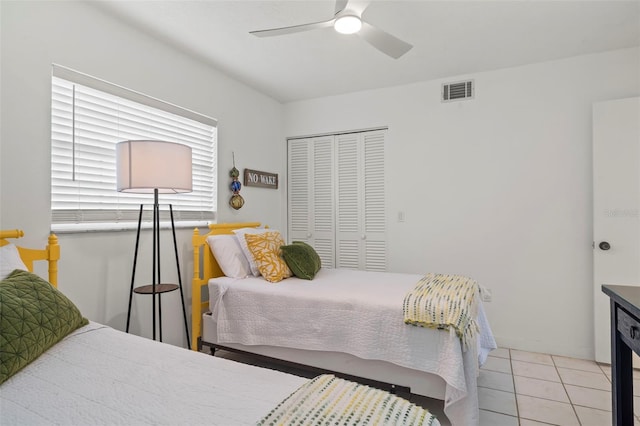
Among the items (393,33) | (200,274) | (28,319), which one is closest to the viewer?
(28,319)

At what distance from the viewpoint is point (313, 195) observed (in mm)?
4160

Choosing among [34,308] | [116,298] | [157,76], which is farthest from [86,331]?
[157,76]

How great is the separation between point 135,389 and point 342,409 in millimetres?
591

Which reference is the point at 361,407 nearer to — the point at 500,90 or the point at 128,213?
the point at 128,213

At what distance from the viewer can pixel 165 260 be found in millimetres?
2781

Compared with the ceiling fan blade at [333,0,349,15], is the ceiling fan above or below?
below

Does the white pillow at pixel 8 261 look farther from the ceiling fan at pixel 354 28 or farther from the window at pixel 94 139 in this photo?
the ceiling fan at pixel 354 28

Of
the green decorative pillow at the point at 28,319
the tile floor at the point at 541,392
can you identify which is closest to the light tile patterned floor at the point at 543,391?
the tile floor at the point at 541,392

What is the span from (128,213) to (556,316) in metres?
3.56

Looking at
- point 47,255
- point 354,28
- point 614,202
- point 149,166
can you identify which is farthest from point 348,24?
point 614,202

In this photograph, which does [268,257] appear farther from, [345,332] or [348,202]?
[348,202]

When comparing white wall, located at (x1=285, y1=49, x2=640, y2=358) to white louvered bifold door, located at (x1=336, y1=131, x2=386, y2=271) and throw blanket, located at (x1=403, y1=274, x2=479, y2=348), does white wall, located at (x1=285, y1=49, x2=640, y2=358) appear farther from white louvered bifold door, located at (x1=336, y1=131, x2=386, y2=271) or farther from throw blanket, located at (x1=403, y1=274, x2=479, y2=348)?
throw blanket, located at (x1=403, y1=274, x2=479, y2=348)

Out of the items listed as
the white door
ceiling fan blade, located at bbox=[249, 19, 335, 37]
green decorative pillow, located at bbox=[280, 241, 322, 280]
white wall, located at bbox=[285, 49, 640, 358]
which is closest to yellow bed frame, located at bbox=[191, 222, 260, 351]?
green decorative pillow, located at bbox=[280, 241, 322, 280]

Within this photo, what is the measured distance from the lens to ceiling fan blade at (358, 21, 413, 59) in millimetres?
2043
